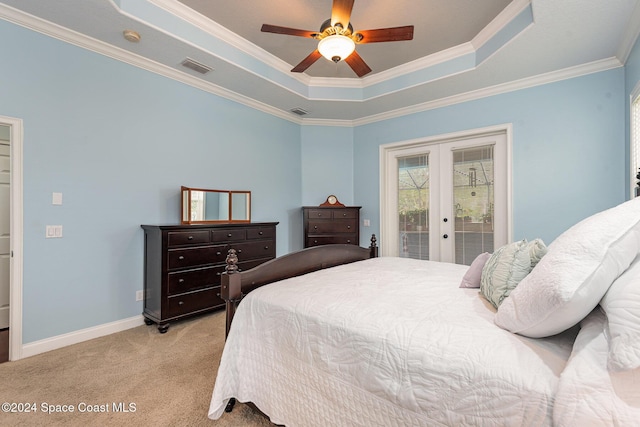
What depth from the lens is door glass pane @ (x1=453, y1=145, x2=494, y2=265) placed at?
12.6 ft

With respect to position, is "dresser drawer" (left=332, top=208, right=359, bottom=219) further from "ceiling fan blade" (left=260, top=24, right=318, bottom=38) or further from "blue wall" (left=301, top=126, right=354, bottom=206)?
"ceiling fan blade" (left=260, top=24, right=318, bottom=38)

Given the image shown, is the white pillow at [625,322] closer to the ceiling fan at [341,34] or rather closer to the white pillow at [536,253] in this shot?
the white pillow at [536,253]

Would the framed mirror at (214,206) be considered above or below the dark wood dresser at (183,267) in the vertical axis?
above

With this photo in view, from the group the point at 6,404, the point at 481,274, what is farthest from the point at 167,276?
the point at 481,274

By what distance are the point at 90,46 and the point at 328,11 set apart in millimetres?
2214

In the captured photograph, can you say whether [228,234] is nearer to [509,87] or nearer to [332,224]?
[332,224]

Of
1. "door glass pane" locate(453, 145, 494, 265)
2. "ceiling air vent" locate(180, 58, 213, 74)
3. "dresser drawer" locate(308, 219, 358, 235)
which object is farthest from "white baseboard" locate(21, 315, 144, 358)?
"door glass pane" locate(453, 145, 494, 265)

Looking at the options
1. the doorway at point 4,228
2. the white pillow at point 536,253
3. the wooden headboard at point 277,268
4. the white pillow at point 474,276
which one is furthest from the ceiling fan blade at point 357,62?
the doorway at point 4,228

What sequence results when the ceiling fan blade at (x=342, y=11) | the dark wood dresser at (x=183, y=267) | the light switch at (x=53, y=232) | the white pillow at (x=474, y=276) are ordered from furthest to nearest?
the dark wood dresser at (x=183, y=267)
the light switch at (x=53, y=232)
the ceiling fan blade at (x=342, y=11)
the white pillow at (x=474, y=276)

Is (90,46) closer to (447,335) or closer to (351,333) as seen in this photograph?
(351,333)

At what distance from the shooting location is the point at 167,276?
2.87 m

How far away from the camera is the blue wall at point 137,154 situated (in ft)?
8.13

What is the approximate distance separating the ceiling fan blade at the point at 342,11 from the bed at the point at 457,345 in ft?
6.37

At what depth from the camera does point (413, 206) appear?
4.50 m
